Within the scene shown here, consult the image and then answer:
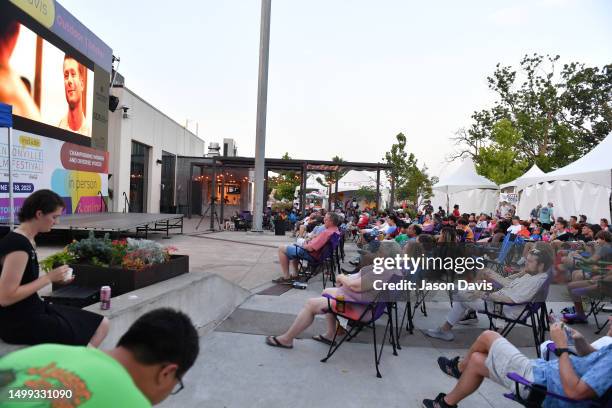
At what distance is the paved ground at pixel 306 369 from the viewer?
2902mm

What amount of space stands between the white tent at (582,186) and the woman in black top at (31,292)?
1313cm

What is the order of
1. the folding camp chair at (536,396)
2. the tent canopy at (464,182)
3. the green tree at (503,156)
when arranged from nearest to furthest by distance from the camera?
the folding camp chair at (536,396), the tent canopy at (464,182), the green tree at (503,156)

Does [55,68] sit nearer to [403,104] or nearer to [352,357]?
[352,357]

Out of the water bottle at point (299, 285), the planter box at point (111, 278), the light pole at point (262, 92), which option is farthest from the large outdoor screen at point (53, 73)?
the water bottle at point (299, 285)

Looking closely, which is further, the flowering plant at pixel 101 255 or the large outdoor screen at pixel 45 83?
the large outdoor screen at pixel 45 83

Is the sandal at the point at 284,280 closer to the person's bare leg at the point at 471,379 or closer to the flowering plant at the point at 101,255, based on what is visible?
the flowering plant at the point at 101,255

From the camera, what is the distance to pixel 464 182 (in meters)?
20.5

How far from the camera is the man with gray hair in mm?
6191

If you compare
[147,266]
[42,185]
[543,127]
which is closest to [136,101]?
[42,185]

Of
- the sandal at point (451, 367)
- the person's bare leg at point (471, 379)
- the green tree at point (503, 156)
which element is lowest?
the sandal at point (451, 367)

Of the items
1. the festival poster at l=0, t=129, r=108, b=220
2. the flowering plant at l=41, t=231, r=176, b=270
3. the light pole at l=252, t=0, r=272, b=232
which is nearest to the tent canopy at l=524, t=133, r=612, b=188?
the light pole at l=252, t=0, r=272, b=232

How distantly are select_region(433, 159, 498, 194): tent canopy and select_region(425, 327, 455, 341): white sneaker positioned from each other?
17168 mm

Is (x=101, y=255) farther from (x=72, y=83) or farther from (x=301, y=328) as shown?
(x=72, y=83)

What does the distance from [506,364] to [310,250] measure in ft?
12.9
